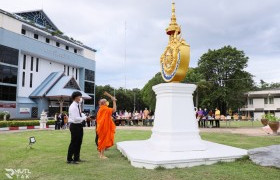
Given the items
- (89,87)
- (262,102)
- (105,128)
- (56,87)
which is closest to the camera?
(105,128)

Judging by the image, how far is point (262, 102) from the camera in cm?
5262

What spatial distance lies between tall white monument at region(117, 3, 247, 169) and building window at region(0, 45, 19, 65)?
2892cm

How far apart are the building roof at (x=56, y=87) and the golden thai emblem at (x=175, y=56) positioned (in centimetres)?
2762

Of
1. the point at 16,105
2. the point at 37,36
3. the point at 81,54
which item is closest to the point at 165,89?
the point at 16,105

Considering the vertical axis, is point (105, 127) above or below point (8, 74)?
below

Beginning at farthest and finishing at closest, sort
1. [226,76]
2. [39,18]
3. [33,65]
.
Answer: [226,76], [39,18], [33,65]

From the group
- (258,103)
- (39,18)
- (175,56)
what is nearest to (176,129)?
(175,56)

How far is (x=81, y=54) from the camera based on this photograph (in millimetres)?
48844

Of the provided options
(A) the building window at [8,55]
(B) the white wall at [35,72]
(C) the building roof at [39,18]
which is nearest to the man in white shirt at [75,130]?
(A) the building window at [8,55]

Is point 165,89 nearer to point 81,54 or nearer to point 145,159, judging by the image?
point 145,159

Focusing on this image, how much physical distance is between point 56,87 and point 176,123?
105ft

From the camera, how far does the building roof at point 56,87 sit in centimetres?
3550

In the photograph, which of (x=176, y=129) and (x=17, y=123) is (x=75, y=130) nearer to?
(x=176, y=129)

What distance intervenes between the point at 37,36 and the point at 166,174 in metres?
38.6
